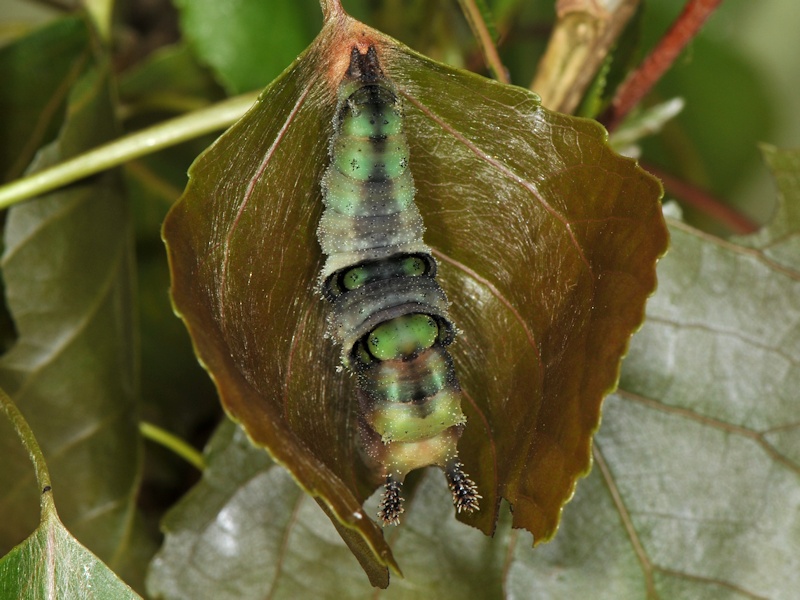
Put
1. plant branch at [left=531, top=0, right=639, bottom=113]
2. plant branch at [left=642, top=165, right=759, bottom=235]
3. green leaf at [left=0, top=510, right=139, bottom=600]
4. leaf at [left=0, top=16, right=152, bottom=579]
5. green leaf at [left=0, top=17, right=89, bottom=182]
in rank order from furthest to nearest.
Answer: plant branch at [left=642, top=165, right=759, bottom=235]
green leaf at [left=0, top=17, right=89, bottom=182]
leaf at [left=0, top=16, right=152, bottom=579]
plant branch at [left=531, top=0, right=639, bottom=113]
green leaf at [left=0, top=510, right=139, bottom=600]

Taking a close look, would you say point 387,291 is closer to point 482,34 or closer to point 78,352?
point 482,34

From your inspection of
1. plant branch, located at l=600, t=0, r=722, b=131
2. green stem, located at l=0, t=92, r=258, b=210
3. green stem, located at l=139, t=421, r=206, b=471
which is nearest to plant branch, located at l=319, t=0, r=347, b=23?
green stem, located at l=0, t=92, r=258, b=210

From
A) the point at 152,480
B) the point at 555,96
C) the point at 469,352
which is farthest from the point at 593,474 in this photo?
the point at 152,480

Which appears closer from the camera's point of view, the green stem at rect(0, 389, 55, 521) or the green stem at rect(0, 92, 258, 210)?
the green stem at rect(0, 389, 55, 521)

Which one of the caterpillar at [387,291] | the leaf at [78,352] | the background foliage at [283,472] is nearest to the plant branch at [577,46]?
the background foliage at [283,472]

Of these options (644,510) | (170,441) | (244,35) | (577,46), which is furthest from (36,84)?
(644,510)

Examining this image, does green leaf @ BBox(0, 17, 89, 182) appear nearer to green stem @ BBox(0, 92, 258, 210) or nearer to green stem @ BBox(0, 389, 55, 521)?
green stem @ BBox(0, 92, 258, 210)

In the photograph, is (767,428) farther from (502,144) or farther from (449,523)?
(502,144)
